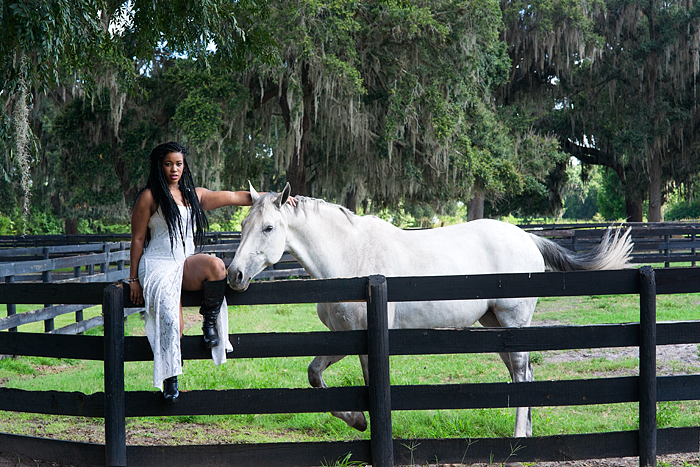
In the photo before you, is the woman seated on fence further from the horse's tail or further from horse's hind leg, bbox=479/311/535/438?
the horse's tail

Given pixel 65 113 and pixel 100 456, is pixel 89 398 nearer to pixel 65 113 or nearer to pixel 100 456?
pixel 100 456

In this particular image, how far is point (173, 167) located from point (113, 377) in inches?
47.8

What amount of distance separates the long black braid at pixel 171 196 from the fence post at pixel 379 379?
105cm

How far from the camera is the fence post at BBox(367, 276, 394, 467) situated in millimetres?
3104

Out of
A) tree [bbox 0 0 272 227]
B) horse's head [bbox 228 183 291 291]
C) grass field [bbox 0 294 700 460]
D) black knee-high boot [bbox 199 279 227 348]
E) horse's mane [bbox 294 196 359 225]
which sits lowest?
grass field [bbox 0 294 700 460]

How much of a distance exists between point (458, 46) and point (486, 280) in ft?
42.4

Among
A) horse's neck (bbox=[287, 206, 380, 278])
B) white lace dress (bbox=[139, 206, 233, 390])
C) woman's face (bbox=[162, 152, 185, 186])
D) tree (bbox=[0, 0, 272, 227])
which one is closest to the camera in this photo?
white lace dress (bbox=[139, 206, 233, 390])

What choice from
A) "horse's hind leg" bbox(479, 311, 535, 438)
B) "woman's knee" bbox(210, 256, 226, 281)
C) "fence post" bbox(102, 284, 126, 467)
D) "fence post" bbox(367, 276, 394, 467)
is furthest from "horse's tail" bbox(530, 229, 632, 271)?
"fence post" bbox(102, 284, 126, 467)

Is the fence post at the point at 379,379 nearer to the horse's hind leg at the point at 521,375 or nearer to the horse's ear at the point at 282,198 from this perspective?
the horse's ear at the point at 282,198

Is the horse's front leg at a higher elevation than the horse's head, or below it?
below

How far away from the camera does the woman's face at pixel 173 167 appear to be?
329cm

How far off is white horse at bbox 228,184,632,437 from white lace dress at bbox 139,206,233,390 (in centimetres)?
47

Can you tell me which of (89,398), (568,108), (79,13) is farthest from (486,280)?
(568,108)

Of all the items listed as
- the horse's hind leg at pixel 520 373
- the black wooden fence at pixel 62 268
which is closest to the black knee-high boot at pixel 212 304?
the horse's hind leg at pixel 520 373
